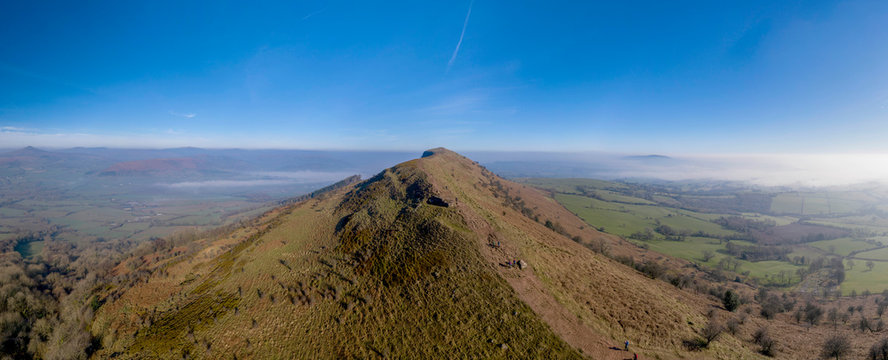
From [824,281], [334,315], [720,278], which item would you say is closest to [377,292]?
[334,315]

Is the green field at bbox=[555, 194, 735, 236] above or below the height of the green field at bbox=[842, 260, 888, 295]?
above

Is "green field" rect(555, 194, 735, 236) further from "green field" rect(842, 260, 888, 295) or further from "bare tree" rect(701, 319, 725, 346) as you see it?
"bare tree" rect(701, 319, 725, 346)

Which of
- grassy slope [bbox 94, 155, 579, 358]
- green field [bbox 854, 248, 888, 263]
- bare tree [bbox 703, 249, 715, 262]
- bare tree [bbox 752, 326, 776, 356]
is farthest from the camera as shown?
green field [bbox 854, 248, 888, 263]

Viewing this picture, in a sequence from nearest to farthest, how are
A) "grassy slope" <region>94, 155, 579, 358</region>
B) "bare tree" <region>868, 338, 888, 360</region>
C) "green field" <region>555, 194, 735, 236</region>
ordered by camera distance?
1. "bare tree" <region>868, 338, 888, 360</region>
2. "grassy slope" <region>94, 155, 579, 358</region>
3. "green field" <region>555, 194, 735, 236</region>

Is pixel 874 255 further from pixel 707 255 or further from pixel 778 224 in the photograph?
pixel 707 255

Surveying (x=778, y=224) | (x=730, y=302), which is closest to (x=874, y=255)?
(x=778, y=224)

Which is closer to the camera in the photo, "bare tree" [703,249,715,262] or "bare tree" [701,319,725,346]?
"bare tree" [701,319,725,346]

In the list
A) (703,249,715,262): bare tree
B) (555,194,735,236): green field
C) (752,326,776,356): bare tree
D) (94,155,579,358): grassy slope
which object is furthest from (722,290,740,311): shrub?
(555,194,735,236): green field

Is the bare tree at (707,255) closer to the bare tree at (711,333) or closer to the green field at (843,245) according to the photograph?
the green field at (843,245)

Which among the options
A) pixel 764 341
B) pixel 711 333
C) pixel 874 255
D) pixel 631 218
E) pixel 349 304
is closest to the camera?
pixel 711 333
